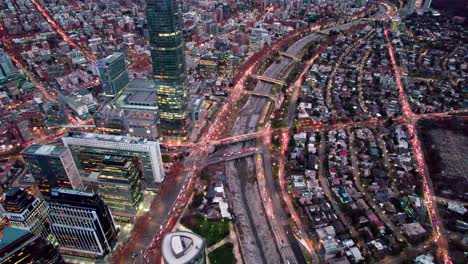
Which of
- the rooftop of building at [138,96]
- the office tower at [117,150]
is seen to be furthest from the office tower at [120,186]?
the rooftop of building at [138,96]

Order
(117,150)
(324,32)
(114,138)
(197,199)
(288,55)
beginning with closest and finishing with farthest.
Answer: (197,199), (117,150), (114,138), (288,55), (324,32)

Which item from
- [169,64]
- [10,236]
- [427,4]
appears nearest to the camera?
[10,236]

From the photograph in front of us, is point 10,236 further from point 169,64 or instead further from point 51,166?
point 169,64

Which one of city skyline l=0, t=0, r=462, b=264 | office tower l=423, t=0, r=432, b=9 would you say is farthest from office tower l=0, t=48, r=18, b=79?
office tower l=423, t=0, r=432, b=9

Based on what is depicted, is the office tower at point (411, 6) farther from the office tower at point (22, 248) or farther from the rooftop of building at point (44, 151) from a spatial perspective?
the office tower at point (22, 248)

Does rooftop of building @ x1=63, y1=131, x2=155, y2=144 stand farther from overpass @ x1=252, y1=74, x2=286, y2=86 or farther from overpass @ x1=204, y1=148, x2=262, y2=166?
overpass @ x1=252, y1=74, x2=286, y2=86

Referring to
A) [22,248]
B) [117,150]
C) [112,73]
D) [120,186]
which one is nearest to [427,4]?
[112,73]
